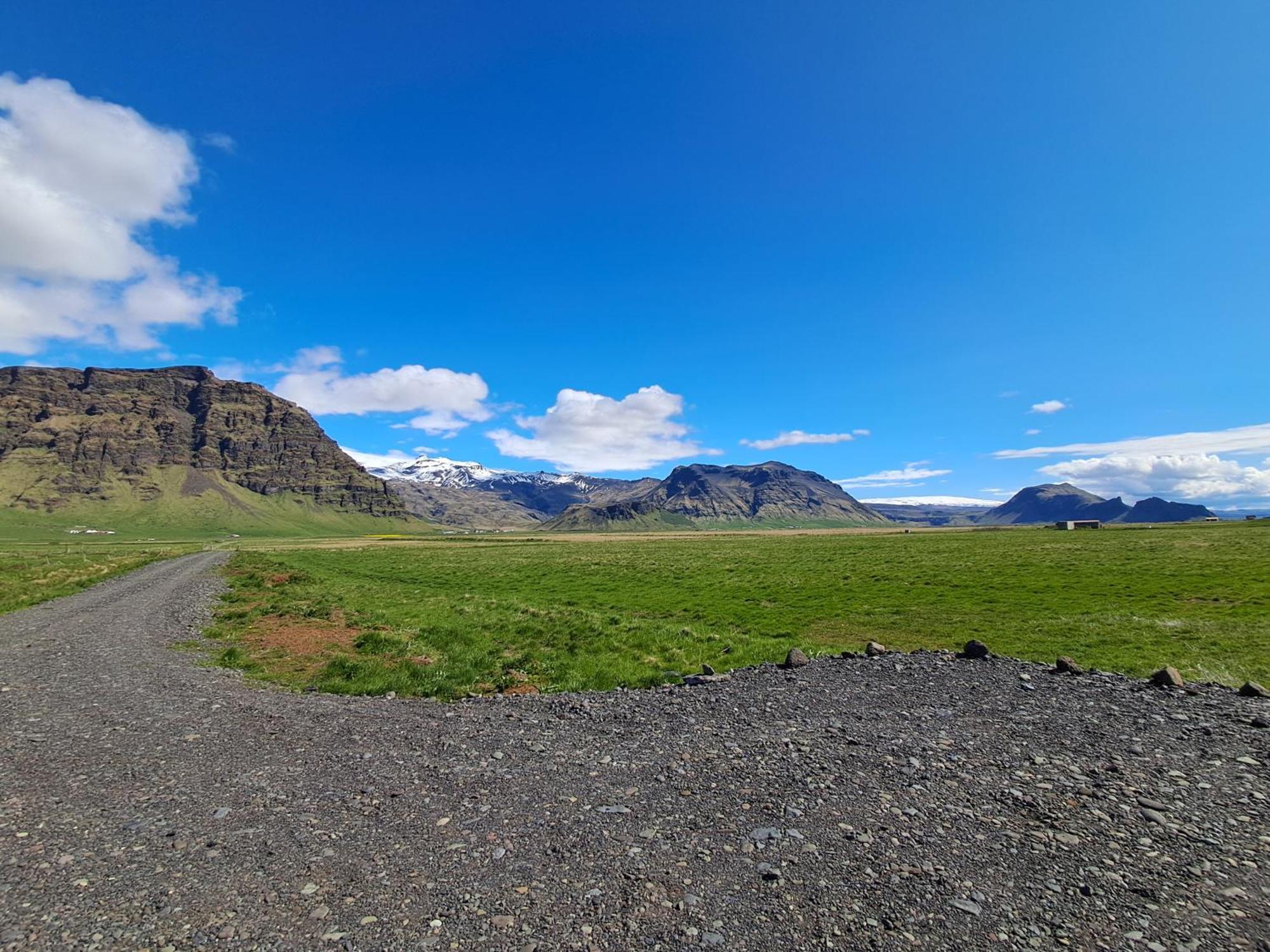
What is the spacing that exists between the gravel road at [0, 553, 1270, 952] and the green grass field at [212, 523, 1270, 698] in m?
4.33

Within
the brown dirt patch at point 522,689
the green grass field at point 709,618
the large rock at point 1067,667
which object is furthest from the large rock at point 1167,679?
the brown dirt patch at point 522,689

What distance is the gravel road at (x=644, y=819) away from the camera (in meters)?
5.74

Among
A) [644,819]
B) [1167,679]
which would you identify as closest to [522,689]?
[644,819]

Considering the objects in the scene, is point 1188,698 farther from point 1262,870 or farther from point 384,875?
point 384,875

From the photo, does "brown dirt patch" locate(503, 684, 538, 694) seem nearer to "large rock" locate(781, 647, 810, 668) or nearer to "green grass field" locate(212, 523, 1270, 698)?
"green grass field" locate(212, 523, 1270, 698)

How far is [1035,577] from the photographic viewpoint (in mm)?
44500

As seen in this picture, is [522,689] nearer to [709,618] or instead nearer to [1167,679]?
[1167,679]

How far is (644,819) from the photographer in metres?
8.05

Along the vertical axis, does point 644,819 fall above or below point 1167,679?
below

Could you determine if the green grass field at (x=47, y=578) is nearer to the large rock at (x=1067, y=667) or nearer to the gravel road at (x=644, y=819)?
the gravel road at (x=644, y=819)

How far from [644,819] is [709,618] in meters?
23.2

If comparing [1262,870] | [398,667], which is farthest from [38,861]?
[1262,870]

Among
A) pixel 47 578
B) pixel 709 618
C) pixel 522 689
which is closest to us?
pixel 522 689

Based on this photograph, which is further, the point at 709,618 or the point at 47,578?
the point at 47,578
